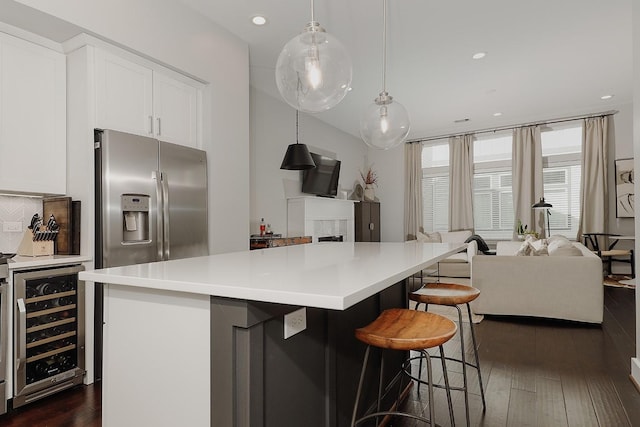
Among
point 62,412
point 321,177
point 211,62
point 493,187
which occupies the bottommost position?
point 62,412

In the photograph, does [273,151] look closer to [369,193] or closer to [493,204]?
[369,193]

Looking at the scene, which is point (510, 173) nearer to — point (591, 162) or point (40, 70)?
point (591, 162)

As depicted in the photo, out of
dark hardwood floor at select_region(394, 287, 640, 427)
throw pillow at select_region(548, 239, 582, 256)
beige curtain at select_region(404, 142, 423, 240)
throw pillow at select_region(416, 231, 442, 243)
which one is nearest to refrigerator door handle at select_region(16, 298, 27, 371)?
dark hardwood floor at select_region(394, 287, 640, 427)

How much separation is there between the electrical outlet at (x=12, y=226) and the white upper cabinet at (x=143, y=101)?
3.13ft

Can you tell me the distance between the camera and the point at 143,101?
2865 millimetres

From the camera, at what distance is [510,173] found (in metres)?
7.10

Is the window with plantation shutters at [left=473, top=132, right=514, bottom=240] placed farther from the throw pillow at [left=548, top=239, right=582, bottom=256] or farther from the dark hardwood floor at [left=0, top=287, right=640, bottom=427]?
the dark hardwood floor at [left=0, top=287, right=640, bottom=427]

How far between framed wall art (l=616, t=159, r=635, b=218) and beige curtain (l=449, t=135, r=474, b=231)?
2313 mm

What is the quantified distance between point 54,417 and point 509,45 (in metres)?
5.01

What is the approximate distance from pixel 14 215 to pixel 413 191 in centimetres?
679

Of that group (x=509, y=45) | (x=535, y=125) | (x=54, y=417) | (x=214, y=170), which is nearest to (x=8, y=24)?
(x=214, y=170)

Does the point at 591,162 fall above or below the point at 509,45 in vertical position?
below

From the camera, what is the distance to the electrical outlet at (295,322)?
1.22 meters

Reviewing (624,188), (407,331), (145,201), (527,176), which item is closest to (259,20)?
(145,201)
